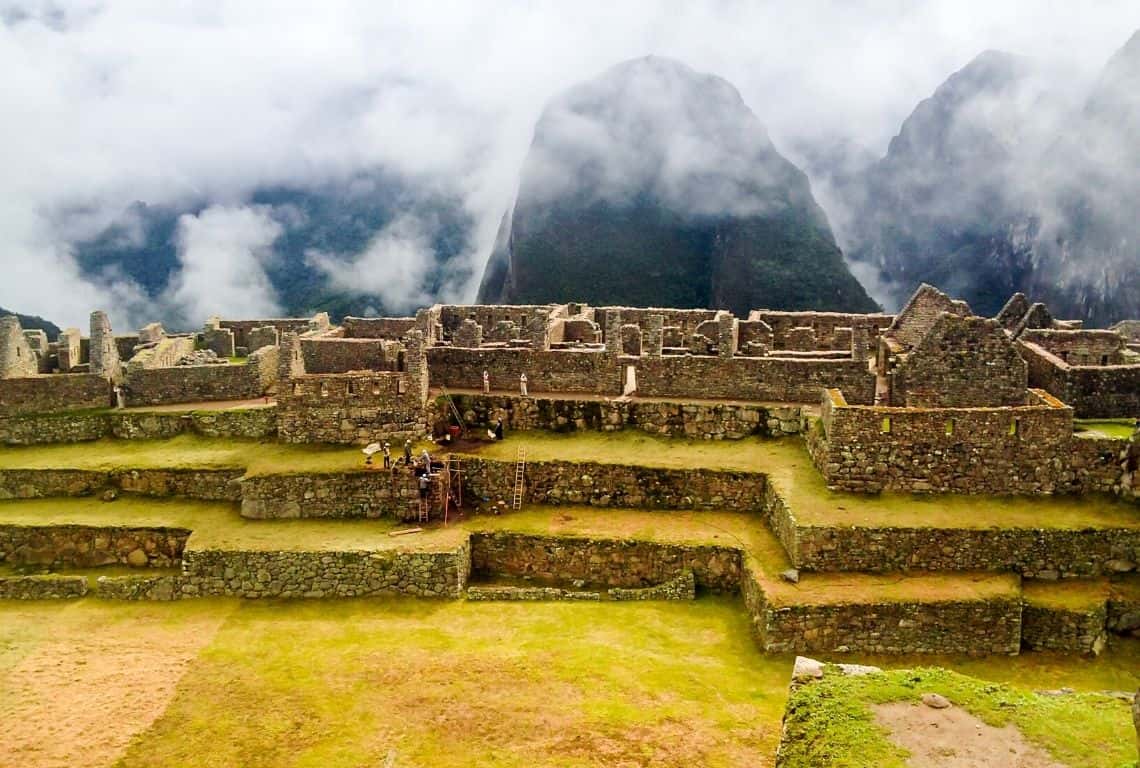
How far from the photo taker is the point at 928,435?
16.4m

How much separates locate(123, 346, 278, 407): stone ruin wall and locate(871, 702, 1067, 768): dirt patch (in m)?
21.0

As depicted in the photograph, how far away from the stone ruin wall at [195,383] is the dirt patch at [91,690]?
31.7 ft

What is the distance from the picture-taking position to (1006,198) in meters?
58.6

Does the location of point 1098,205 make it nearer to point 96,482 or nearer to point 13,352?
point 96,482

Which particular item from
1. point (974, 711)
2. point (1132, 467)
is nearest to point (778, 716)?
point (974, 711)

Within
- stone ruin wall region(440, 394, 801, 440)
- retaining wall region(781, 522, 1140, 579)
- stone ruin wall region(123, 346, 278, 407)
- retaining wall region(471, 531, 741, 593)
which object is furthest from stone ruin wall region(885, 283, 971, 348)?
stone ruin wall region(123, 346, 278, 407)

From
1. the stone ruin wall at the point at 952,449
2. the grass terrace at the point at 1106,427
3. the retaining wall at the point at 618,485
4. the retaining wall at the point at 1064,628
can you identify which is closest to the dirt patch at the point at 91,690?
the retaining wall at the point at 618,485

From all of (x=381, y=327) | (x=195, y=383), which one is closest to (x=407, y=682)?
(x=195, y=383)

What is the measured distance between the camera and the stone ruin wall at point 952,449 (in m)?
16.3

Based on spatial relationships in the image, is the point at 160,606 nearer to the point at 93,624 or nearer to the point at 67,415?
the point at 93,624

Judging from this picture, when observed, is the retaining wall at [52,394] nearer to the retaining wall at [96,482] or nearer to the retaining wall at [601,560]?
the retaining wall at [96,482]

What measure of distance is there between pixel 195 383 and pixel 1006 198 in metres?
55.2

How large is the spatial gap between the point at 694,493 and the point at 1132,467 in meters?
8.37

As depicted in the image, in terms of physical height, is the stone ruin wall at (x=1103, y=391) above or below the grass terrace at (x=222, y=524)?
above
